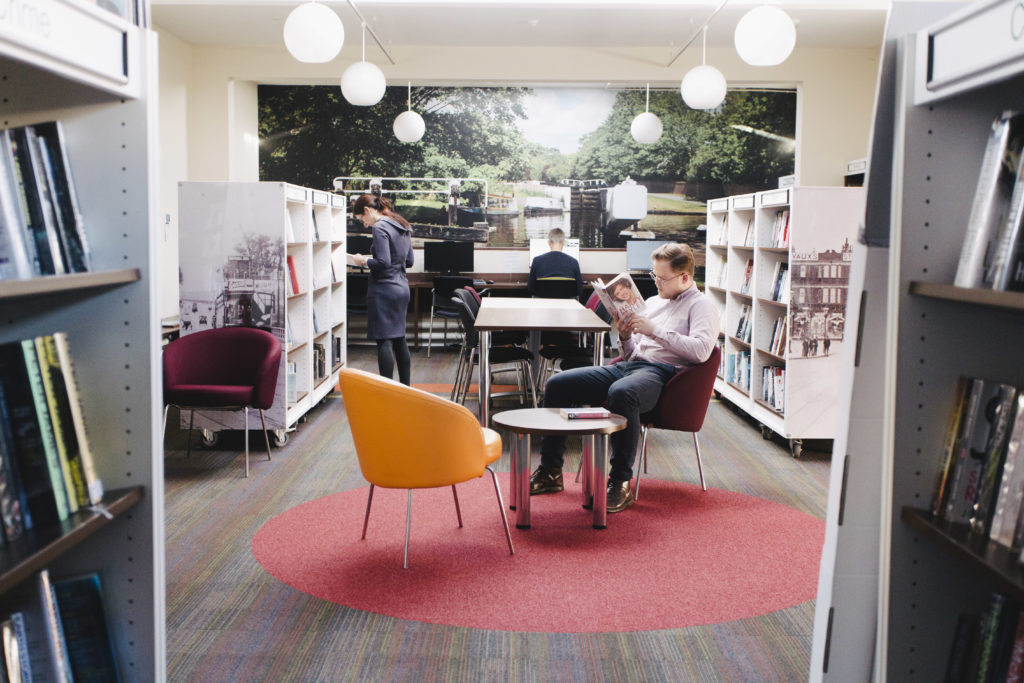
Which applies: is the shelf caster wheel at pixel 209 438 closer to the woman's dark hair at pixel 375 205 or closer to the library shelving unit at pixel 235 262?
the library shelving unit at pixel 235 262

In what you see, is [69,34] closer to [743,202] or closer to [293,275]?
[293,275]

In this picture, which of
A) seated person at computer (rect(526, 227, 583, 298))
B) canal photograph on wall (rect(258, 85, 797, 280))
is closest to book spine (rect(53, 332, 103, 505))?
seated person at computer (rect(526, 227, 583, 298))

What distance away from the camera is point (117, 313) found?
1661 mm

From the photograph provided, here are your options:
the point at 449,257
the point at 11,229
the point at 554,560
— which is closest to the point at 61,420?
the point at 11,229

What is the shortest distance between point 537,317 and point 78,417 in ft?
13.2

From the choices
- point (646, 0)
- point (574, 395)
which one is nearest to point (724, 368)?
point (574, 395)

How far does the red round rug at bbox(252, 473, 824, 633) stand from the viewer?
2.93m

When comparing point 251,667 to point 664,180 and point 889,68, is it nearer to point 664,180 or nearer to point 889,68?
point 889,68

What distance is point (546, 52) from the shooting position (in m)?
9.49

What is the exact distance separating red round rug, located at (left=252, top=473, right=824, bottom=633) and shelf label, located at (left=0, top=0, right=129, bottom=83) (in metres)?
1.98

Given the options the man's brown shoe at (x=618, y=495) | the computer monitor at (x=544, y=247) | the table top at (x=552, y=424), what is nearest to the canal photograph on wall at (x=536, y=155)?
the computer monitor at (x=544, y=247)

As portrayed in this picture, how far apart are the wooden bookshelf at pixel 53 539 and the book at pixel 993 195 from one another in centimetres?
159

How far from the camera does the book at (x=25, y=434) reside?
1420 mm

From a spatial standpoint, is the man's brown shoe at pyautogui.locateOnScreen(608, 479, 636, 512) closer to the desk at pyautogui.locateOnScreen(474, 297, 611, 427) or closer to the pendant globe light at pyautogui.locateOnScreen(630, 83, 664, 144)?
the desk at pyautogui.locateOnScreen(474, 297, 611, 427)
